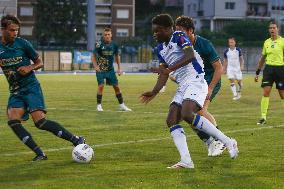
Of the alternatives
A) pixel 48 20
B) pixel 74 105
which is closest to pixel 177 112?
pixel 74 105

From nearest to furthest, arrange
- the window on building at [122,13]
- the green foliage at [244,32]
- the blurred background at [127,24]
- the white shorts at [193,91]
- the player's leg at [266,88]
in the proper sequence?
the white shorts at [193,91] < the player's leg at [266,88] < the blurred background at [127,24] < the green foliage at [244,32] < the window on building at [122,13]

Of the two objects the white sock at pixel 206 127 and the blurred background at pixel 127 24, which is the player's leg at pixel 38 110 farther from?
the blurred background at pixel 127 24

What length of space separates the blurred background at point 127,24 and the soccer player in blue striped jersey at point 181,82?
5719 cm

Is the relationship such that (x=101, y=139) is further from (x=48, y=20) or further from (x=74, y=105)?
(x=48, y=20)

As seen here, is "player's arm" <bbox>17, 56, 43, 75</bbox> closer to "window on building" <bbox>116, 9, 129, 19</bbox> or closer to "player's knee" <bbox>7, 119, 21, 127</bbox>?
"player's knee" <bbox>7, 119, 21, 127</bbox>

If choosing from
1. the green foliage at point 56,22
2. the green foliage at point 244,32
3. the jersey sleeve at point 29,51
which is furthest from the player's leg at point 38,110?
the green foliage at point 56,22

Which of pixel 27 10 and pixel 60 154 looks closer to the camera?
pixel 60 154

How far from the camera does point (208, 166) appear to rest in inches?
402

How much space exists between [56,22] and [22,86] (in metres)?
88.7

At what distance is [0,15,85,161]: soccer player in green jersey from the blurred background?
5690cm

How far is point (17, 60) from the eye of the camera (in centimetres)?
1038

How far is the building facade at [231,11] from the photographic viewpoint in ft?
357

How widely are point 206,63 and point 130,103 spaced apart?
1249cm

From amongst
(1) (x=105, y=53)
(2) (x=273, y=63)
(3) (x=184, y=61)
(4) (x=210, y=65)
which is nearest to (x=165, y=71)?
(3) (x=184, y=61)
